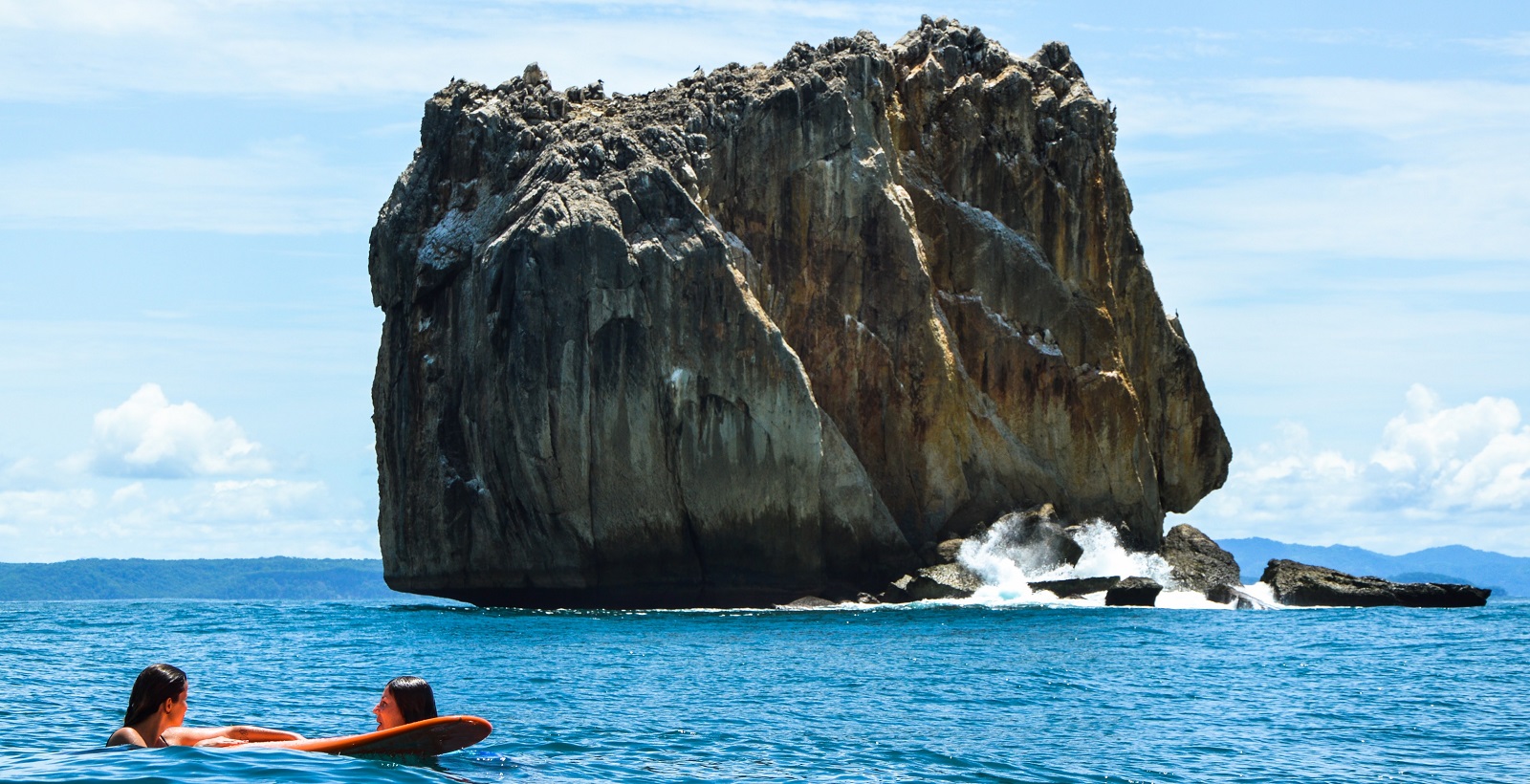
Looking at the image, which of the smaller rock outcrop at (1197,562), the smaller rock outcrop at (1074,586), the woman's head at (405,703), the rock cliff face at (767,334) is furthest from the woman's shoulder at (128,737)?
the smaller rock outcrop at (1197,562)

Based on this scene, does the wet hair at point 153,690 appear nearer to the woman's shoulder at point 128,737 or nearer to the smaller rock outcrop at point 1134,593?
the woman's shoulder at point 128,737

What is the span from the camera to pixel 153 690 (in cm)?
1424

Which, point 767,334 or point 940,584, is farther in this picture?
point 940,584

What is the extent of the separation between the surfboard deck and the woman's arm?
0.15 m

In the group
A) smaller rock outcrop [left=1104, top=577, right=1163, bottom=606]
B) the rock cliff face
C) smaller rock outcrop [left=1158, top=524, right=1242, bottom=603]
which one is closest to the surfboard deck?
the rock cliff face

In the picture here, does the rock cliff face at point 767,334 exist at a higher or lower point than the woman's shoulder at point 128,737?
higher

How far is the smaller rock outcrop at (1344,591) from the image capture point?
2483 inches

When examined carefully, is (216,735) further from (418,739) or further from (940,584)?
(940,584)

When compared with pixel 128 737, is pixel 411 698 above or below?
above

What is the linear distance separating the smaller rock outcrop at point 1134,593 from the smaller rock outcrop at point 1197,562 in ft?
13.4

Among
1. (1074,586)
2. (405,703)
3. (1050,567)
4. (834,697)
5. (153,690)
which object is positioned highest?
(1050,567)

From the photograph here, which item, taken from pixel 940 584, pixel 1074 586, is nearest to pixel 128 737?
pixel 940 584

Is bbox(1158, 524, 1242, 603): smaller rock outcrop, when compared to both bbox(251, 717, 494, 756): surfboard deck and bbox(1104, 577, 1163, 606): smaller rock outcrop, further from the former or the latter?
bbox(251, 717, 494, 756): surfboard deck

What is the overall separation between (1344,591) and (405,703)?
5346 cm
